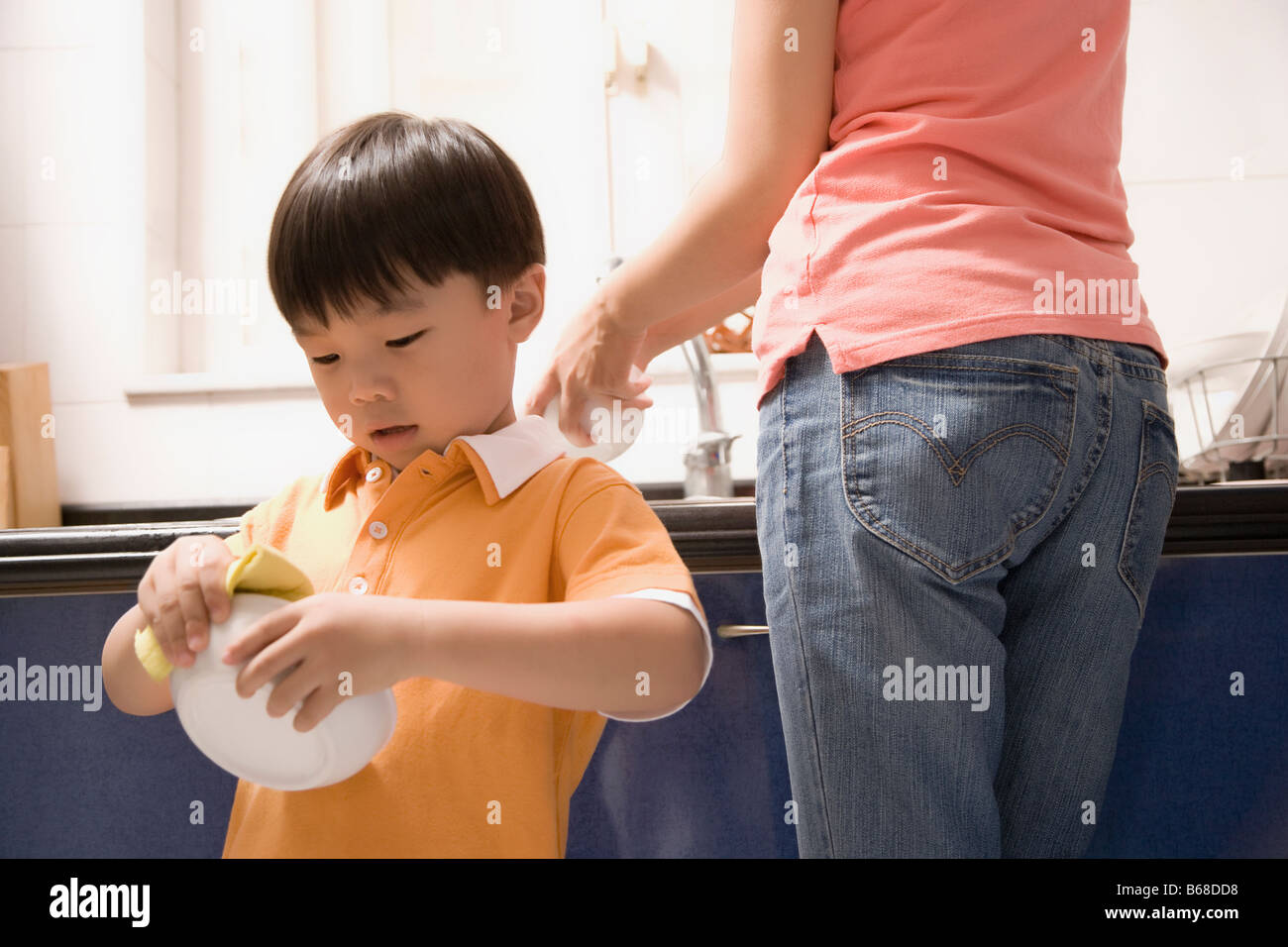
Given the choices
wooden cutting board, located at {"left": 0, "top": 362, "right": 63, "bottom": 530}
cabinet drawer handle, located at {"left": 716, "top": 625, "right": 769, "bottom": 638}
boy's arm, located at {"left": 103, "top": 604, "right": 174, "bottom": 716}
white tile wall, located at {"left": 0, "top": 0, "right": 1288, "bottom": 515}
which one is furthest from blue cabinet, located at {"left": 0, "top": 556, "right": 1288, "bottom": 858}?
white tile wall, located at {"left": 0, "top": 0, "right": 1288, "bottom": 515}

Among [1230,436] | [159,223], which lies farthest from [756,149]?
[159,223]

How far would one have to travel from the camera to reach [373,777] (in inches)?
26.9

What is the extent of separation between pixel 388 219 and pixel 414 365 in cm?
9

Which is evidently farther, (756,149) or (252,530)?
(252,530)

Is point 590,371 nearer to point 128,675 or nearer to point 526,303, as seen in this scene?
point 526,303

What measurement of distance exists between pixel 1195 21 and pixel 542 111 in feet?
3.46

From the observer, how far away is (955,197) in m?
0.64

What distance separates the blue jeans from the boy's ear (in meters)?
0.19

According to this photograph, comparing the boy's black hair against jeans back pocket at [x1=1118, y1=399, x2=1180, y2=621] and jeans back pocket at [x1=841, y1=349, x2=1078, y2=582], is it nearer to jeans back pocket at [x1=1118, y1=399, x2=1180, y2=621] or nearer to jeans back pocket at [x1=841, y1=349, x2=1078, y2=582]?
jeans back pocket at [x1=841, y1=349, x2=1078, y2=582]

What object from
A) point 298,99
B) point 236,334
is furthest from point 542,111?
point 236,334

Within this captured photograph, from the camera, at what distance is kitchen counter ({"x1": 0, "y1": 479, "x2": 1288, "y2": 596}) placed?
1036 millimetres

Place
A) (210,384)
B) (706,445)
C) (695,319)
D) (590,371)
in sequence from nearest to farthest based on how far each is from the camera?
(590,371)
(695,319)
(706,445)
(210,384)

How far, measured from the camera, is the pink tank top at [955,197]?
0.63 meters

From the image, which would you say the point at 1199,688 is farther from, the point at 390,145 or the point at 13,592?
the point at 13,592
